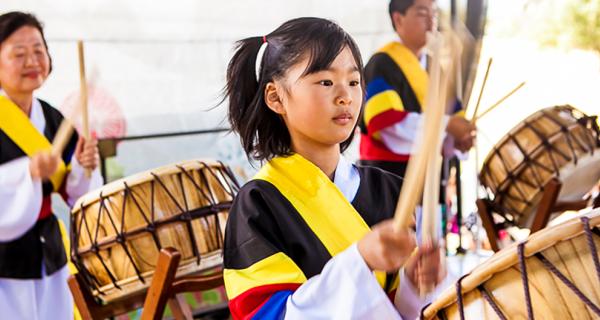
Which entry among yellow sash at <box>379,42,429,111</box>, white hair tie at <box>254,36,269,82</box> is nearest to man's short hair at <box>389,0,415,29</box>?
yellow sash at <box>379,42,429,111</box>

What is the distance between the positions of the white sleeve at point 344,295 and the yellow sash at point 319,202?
4.7 inches

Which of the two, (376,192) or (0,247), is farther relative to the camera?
(0,247)

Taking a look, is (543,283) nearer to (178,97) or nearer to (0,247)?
(0,247)

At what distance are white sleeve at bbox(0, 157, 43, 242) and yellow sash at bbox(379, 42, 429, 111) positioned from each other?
1.59 meters

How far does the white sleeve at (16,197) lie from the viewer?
224 cm

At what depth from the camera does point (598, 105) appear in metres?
5.25

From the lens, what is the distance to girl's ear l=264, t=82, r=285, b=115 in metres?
1.37

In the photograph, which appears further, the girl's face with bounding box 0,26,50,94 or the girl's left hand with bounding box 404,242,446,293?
the girl's face with bounding box 0,26,50,94

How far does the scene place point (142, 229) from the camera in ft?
6.23

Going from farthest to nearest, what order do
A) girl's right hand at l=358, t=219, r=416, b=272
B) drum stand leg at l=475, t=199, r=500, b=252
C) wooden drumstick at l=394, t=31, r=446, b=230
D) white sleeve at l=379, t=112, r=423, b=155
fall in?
1. white sleeve at l=379, t=112, r=423, b=155
2. drum stand leg at l=475, t=199, r=500, b=252
3. girl's right hand at l=358, t=219, r=416, b=272
4. wooden drumstick at l=394, t=31, r=446, b=230

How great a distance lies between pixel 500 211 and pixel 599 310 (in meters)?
2.23

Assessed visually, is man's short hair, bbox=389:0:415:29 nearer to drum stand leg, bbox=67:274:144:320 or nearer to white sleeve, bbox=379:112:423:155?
white sleeve, bbox=379:112:423:155

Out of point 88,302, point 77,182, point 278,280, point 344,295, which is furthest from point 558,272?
point 77,182

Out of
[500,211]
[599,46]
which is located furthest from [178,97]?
[599,46]
